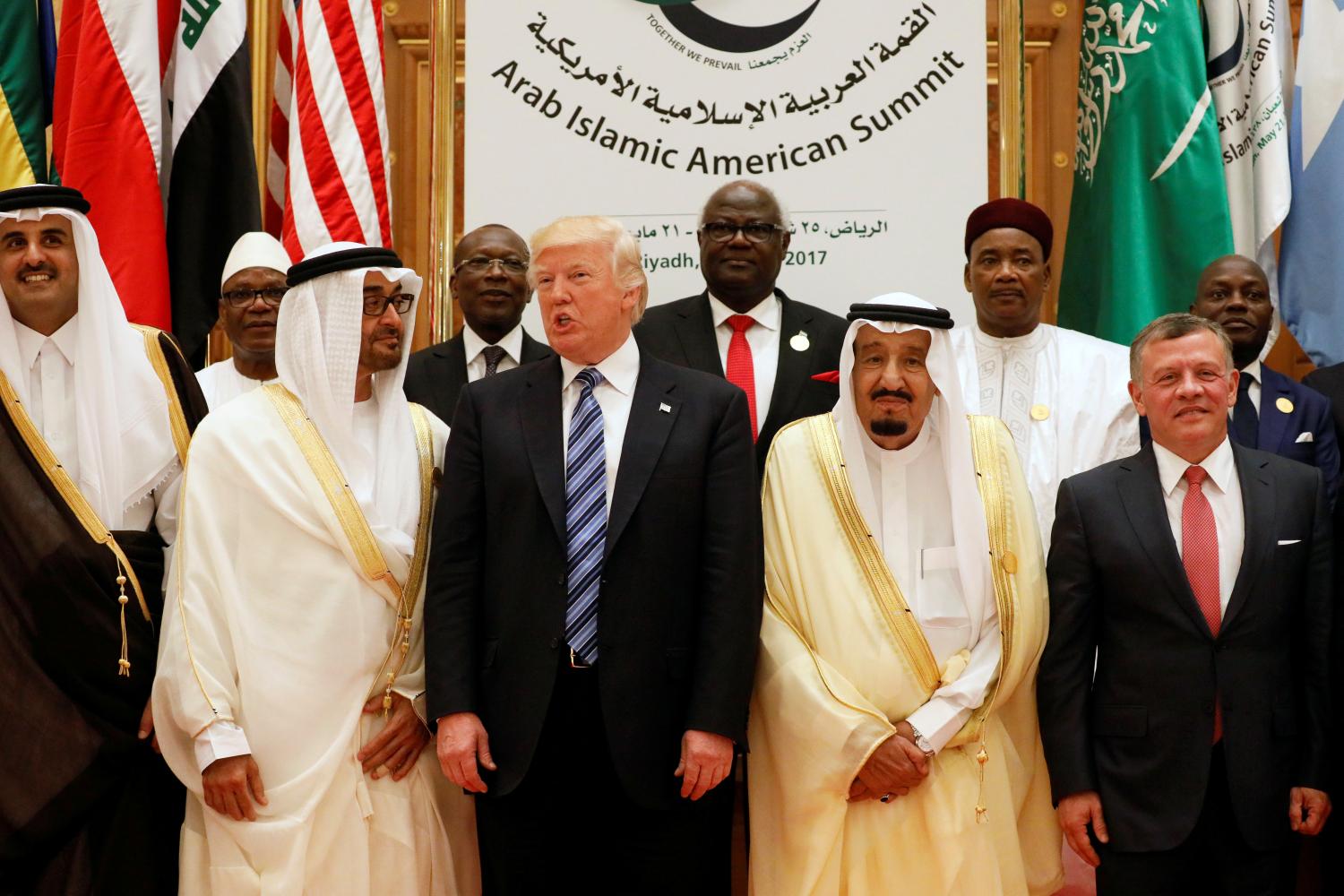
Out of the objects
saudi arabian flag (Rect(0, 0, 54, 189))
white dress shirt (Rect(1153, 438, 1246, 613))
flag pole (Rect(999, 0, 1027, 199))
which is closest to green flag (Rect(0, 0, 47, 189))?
saudi arabian flag (Rect(0, 0, 54, 189))

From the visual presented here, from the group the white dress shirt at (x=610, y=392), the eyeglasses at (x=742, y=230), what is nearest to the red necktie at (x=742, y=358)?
the eyeglasses at (x=742, y=230)

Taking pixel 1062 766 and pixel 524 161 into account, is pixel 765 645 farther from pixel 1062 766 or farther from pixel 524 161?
pixel 524 161

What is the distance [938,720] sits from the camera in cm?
285

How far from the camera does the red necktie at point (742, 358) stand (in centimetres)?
369

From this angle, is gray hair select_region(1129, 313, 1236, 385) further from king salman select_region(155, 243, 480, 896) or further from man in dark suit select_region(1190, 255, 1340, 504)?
king salman select_region(155, 243, 480, 896)

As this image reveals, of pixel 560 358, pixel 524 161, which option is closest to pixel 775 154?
Answer: pixel 524 161

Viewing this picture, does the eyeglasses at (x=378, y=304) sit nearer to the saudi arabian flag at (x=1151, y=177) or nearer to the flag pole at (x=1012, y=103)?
A: the flag pole at (x=1012, y=103)

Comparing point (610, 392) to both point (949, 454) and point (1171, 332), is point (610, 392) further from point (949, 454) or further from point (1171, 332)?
point (1171, 332)

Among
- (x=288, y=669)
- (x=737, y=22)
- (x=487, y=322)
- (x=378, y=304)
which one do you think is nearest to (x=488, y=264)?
(x=487, y=322)

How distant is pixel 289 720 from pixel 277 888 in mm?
325

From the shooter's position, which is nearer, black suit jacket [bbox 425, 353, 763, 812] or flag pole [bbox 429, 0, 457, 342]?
black suit jacket [bbox 425, 353, 763, 812]

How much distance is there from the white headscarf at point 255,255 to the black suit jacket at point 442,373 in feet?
1.68

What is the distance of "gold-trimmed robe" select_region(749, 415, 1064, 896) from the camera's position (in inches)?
112

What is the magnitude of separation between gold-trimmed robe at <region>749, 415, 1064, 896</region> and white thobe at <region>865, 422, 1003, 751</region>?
4 cm
